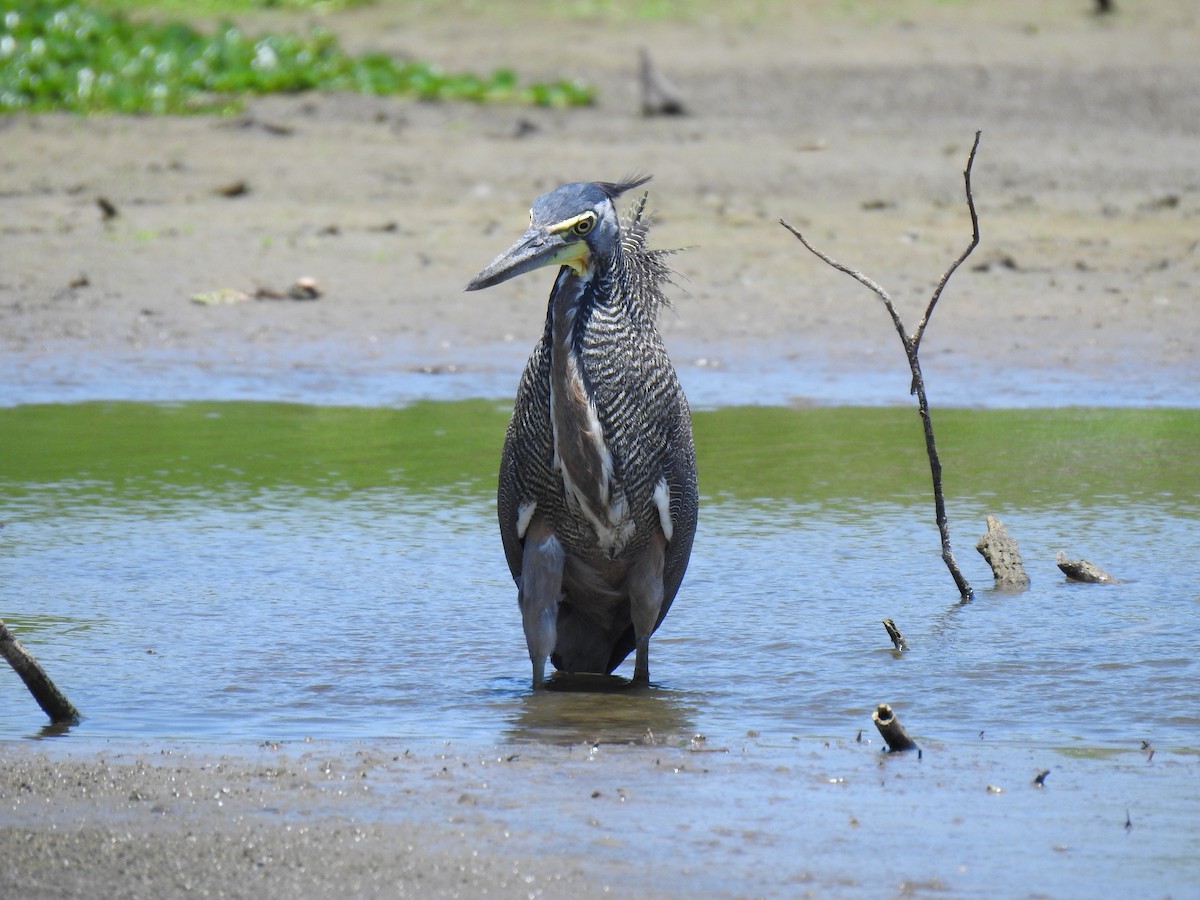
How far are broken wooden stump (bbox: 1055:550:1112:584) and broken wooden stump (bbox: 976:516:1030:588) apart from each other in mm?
159

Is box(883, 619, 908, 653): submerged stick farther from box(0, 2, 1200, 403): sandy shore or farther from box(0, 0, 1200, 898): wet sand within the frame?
box(0, 2, 1200, 403): sandy shore

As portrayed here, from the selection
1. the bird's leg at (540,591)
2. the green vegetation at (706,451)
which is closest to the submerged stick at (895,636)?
the bird's leg at (540,591)

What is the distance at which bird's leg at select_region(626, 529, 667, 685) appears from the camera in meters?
5.93

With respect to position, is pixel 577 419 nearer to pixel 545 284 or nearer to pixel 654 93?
pixel 545 284

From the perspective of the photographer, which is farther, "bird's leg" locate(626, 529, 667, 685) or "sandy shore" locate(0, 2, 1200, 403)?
"sandy shore" locate(0, 2, 1200, 403)

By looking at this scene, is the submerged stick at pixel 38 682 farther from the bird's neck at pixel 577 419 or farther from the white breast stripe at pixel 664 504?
the white breast stripe at pixel 664 504

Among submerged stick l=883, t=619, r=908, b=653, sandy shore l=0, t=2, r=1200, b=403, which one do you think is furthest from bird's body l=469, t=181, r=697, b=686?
sandy shore l=0, t=2, r=1200, b=403

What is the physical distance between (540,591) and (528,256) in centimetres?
108

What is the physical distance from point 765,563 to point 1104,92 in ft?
35.2

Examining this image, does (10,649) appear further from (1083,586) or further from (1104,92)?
(1104,92)

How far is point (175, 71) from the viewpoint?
1723cm

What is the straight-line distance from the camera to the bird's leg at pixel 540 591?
19.2 feet

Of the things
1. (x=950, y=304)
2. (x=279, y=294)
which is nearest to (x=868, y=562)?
(x=950, y=304)

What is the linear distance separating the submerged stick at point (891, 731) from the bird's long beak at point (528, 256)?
169 centimetres
